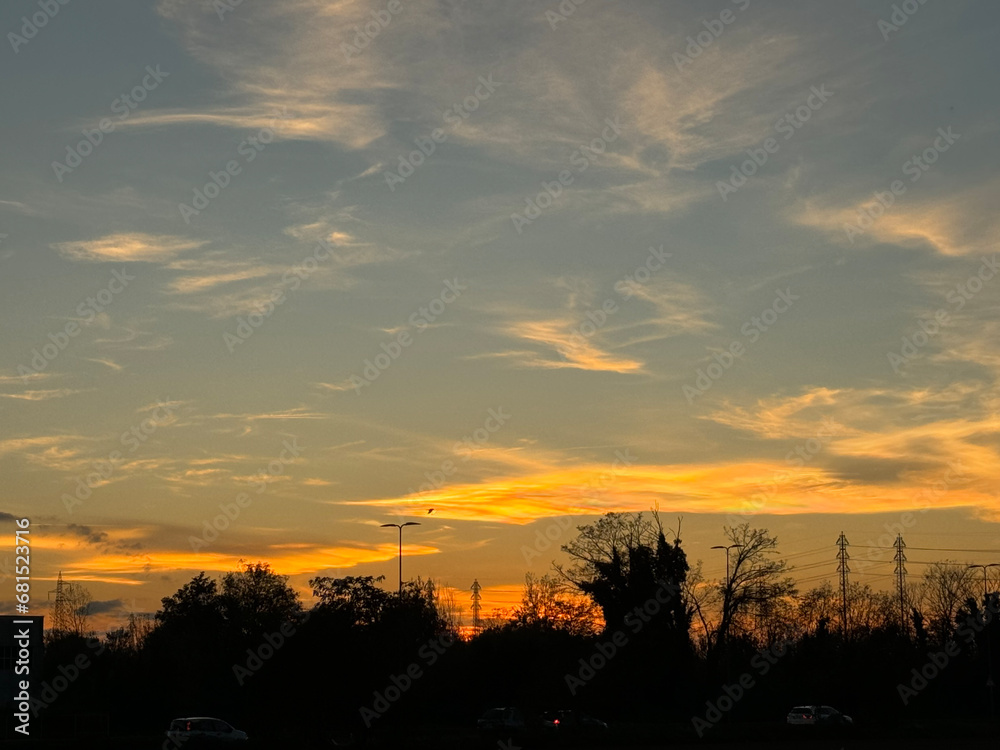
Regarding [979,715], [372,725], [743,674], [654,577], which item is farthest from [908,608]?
[372,725]

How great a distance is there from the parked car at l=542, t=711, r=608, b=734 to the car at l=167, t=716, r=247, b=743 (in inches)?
637

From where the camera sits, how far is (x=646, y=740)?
67.8 meters

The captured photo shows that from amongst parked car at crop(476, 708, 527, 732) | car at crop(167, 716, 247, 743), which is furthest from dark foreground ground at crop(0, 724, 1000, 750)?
parked car at crop(476, 708, 527, 732)

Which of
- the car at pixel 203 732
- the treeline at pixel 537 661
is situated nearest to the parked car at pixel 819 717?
the treeline at pixel 537 661

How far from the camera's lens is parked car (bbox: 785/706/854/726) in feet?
247

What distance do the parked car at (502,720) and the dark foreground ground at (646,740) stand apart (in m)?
1.49

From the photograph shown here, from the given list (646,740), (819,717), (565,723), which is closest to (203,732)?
(565,723)

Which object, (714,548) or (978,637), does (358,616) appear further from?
(978,637)

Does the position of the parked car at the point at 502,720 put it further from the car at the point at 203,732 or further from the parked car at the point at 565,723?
the car at the point at 203,732

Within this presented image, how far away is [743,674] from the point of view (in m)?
100

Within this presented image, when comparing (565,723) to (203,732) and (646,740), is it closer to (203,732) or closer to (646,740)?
(646,740)

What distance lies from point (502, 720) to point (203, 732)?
19.9 metres

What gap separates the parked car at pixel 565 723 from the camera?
6116cm

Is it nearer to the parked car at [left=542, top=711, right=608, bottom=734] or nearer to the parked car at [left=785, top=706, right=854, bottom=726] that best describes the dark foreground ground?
the parked car at [left=542, top=711, right=608, bottom=734]
